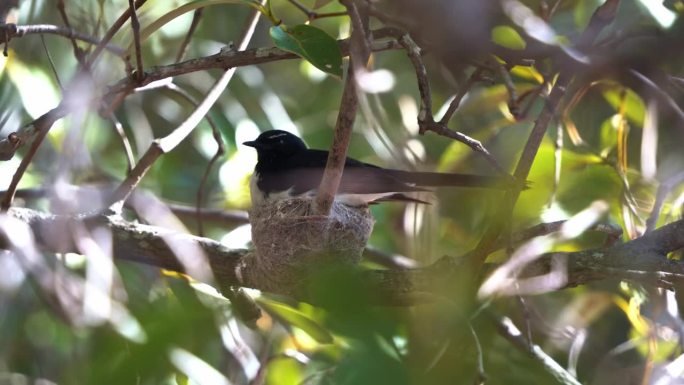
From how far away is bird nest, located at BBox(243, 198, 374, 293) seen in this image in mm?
3004

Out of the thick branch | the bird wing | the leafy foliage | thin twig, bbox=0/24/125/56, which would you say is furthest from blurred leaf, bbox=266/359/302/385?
thin twig, bbox=0/24/125/56

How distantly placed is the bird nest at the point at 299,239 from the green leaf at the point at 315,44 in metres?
0.89

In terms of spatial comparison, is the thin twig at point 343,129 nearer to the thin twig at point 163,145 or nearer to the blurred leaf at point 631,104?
the thin twig at point 163,145

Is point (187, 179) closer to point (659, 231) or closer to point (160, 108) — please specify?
point (160, 108)

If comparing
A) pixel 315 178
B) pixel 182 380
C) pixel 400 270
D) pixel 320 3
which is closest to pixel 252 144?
pixel 315 178

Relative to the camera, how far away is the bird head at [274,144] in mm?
4109

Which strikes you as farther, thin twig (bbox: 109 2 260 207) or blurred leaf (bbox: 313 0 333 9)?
blurred leaf (bbox: 313 0 333 9)

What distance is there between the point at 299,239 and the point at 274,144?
3.55ft

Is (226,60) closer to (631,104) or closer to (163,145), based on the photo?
(163,145)

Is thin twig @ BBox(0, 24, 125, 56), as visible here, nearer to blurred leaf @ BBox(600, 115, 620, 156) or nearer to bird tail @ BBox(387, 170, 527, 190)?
bird tail @ BBox(387, 170, 527, 190)

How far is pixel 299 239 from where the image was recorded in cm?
313

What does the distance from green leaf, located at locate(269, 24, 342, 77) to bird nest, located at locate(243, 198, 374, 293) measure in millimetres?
892

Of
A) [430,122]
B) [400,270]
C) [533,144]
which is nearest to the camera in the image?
[430,122]

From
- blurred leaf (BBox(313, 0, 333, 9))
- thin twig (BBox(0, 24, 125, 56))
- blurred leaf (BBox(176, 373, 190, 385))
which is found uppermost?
thin twig (BBox(0, 24, 125, 56))
